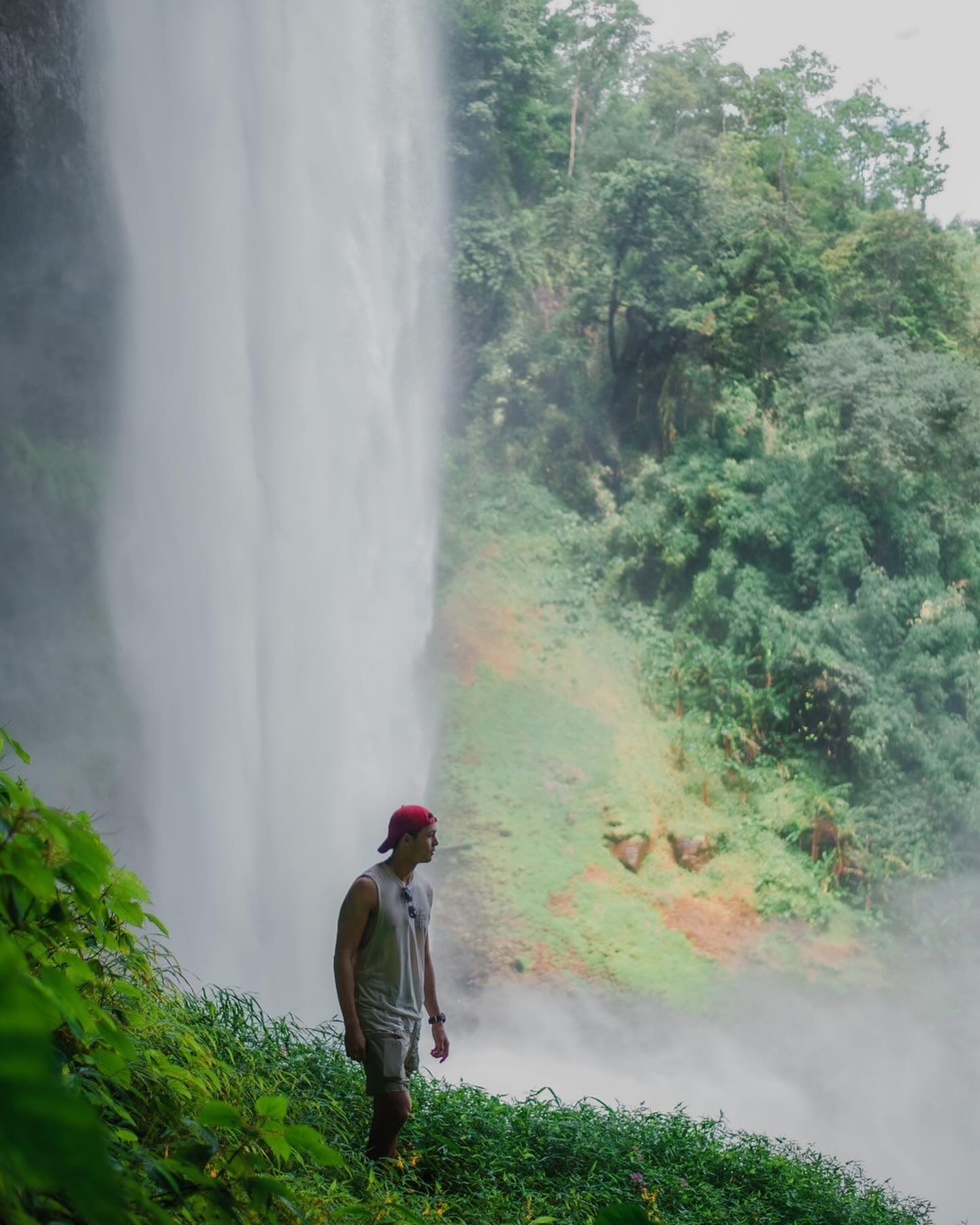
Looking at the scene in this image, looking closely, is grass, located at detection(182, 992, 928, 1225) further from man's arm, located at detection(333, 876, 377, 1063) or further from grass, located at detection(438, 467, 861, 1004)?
grass, located at detection(438, 467, 861, 1004)

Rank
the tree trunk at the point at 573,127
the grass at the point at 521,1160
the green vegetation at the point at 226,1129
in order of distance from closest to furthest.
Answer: the green vegetation at the point at 226,1129 → the grass at the point at 521,1160 → the tree trunk at the point at 573,127

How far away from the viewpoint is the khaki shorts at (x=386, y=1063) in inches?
106

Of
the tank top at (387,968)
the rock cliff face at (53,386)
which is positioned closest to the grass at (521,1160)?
the tank top at (387,968)

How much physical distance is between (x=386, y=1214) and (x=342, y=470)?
29.9ft

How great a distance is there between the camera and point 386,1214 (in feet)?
6.74

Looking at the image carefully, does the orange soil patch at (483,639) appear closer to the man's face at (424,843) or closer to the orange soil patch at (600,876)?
the orange soil patch at (600,876)

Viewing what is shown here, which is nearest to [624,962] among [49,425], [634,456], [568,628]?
[568,628]

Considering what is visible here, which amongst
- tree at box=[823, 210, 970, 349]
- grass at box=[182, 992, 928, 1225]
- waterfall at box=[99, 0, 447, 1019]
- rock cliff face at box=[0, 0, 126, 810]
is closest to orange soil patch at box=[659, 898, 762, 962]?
waterfall at box=[99, 0, 447, 1019]

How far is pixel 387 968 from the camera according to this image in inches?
108

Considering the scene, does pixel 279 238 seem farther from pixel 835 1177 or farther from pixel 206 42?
pixel 835 1177

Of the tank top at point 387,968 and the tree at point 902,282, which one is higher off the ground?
the tree at point 902,282

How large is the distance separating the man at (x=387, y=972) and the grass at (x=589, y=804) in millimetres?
6800

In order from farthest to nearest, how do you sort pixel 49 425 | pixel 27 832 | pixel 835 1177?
pixel 49 425, pixel 835 1177, pixel 27 832

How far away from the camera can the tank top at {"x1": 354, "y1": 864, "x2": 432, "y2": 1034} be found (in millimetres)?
2730
